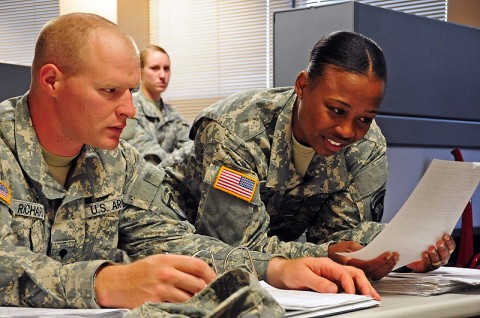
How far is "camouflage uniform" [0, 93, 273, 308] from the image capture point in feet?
3.85

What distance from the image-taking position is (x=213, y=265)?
4.75 feet

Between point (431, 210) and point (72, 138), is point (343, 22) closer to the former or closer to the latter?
point (431, 210)

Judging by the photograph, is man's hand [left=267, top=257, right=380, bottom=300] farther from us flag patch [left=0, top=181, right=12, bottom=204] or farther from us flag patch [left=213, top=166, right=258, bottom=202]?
us flag patch [left=0, top=181, right=12, bottom=204]

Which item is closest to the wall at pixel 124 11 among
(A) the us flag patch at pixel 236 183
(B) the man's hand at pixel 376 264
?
(A) the us flag patch at pixel 236 183

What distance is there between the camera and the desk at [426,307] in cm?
113

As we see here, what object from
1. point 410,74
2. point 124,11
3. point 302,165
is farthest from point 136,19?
point 302,165

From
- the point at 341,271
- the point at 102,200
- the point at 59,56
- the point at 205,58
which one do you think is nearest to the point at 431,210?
the point at 341,271

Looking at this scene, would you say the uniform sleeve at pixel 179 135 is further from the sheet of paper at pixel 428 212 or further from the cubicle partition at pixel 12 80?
the sheet of paper at pixel 428 212

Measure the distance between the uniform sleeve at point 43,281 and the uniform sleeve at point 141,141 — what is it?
3.05 metres

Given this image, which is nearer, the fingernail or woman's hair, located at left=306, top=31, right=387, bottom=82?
the fingernail

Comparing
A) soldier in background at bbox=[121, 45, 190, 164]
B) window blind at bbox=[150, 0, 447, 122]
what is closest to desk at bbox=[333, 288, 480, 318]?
soldier in background at bbox=[121, 45, 190, 164]

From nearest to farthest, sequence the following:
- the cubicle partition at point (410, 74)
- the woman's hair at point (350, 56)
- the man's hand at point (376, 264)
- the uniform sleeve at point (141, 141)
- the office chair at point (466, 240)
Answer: the man's hand at point (376, 264)
the woman's hair at point (350, 56)
the cubicle partition at point (410, 74)
the office chair at point (466, 240)
the uniform sleeve at point (141, 141)

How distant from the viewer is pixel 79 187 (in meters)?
1.41

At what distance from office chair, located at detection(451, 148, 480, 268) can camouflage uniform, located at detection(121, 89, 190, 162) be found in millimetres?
2123
